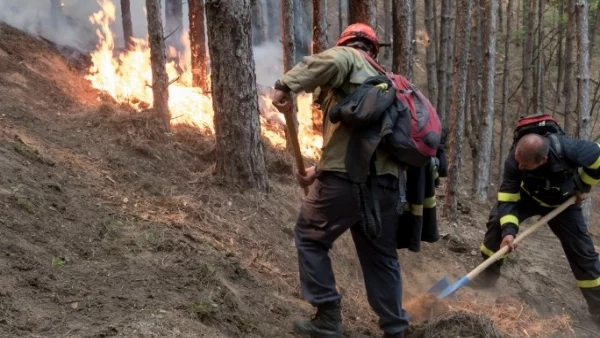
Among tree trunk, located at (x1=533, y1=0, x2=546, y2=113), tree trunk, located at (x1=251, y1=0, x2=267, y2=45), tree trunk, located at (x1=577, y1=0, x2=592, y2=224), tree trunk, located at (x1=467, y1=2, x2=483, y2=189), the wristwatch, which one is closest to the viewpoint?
the wristwatch

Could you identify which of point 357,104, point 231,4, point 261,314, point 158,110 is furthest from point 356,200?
point 158,110

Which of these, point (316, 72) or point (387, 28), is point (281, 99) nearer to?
point (316, 72)

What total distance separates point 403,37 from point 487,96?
11.2 ft

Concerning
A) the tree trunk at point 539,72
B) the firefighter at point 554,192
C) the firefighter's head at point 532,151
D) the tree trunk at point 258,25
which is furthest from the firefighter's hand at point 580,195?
the tree trunk at point 258,25

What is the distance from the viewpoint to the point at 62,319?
304 cm

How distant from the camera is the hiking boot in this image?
150 inches

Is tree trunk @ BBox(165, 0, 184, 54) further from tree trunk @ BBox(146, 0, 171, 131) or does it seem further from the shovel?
the shovel

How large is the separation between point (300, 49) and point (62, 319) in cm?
1828

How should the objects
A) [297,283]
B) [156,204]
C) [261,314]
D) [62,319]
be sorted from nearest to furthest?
[62,319] → [261,314] → [297,283] → [156,204]

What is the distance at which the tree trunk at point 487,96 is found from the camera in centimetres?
969

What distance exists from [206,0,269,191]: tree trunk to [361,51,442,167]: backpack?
2.58 metres

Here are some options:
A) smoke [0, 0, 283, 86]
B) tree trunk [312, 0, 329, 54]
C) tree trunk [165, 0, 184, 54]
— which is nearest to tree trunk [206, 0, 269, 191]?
tree trunk [312, 0, 329, 54]

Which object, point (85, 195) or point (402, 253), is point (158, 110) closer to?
point (85, 195)

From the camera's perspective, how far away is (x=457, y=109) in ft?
28.7
